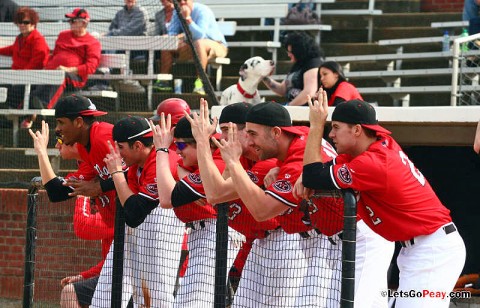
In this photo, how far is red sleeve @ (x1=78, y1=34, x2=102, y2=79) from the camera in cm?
1160

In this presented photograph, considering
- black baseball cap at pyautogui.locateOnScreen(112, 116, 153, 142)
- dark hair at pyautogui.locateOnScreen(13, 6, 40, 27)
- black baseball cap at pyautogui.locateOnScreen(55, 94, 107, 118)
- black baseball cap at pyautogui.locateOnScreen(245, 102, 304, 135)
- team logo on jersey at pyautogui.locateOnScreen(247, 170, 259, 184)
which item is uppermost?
dark hair at pyautogui.locateOnScreen(13, 6, 40, 27)

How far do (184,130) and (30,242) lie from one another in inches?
59.0

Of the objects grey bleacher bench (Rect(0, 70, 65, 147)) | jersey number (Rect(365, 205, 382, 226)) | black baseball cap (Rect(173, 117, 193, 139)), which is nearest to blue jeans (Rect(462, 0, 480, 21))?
grey bleacher bench (Rect(0, 70, 65, 147))

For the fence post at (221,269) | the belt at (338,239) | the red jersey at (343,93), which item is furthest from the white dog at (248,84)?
the belt at (338,239)

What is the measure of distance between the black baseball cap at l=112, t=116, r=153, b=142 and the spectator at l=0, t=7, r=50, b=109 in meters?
5.39

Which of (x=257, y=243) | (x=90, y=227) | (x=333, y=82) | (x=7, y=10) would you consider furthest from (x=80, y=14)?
(x=257, y=243)

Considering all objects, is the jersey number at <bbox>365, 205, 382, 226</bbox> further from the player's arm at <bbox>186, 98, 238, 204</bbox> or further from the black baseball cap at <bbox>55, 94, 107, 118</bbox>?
the black baseball cap at <bbox>55, 94, 107, 118</bbox>

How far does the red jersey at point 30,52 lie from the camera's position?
1220 centimetres

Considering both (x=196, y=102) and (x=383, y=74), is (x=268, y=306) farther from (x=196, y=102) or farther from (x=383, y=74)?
(x=383, y=74)

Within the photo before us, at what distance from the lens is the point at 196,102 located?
37.9 feet

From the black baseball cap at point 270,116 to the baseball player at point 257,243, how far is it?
0.26 m

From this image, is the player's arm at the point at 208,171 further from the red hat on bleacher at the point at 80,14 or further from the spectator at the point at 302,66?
the red hat on bleacher at the point at 80,14

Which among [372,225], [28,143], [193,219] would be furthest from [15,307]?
[372,225]

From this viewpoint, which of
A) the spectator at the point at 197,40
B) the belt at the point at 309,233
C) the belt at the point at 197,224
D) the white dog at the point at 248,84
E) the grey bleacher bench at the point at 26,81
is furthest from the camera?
the spectator at the point at 197,40
